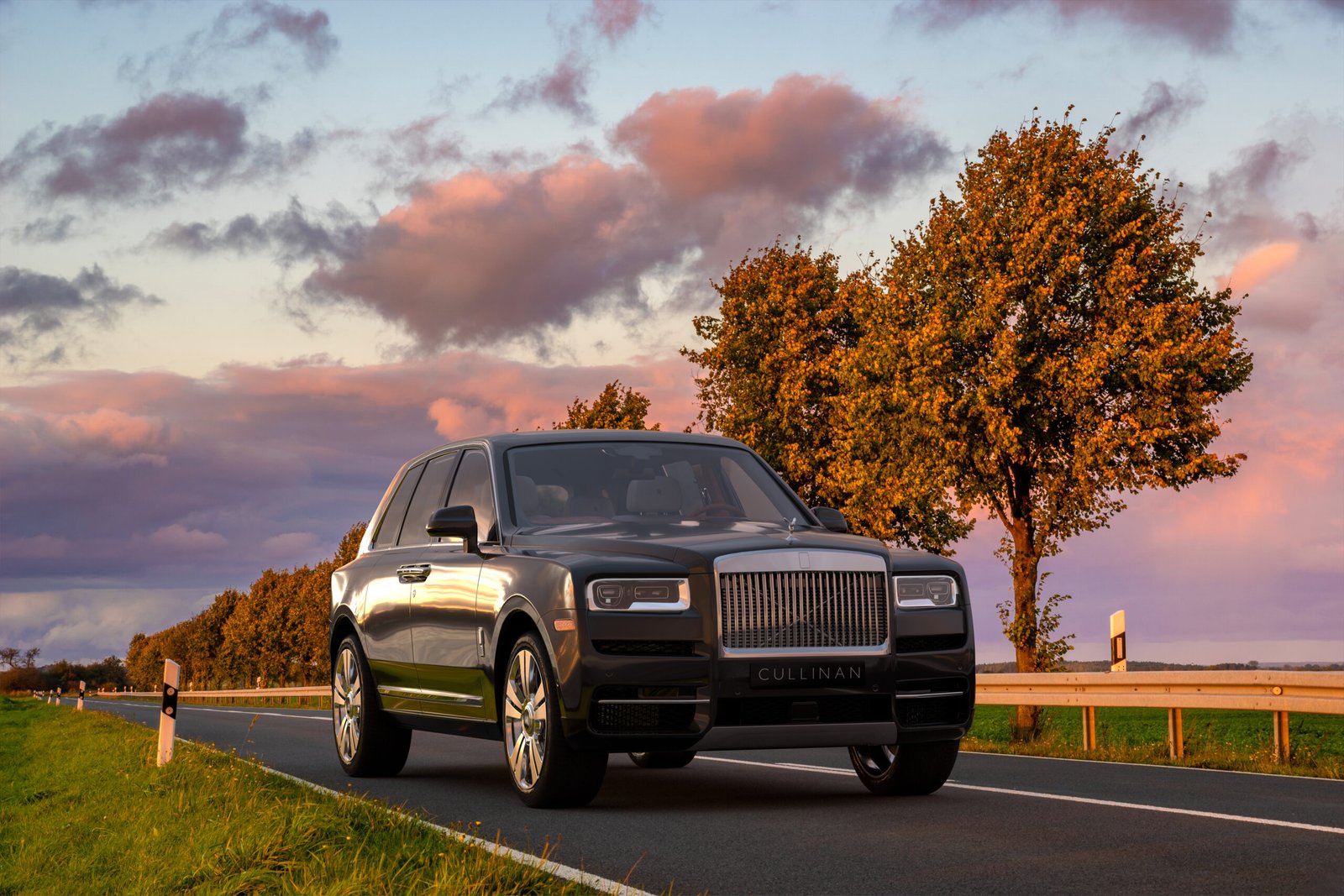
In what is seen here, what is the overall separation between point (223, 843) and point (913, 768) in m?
3.88

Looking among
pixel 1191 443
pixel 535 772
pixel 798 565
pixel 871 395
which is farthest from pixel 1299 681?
pixel 871 395

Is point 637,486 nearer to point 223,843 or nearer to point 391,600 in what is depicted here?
point 391,600

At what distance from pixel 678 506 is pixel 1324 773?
5614mm

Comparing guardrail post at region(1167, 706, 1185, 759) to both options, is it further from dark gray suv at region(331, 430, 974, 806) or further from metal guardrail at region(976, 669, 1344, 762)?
dark gray suv at region(331, 430, 974, 806)

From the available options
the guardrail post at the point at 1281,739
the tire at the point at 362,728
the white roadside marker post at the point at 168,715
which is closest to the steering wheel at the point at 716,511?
the tire at the point at 362,728

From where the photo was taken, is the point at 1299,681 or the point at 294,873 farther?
the point at 1299,681

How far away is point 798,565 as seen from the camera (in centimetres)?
781

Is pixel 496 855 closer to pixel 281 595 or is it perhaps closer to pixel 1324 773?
pixel 1324 773

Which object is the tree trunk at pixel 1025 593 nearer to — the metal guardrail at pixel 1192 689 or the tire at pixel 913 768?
the metal guardrail at pixel 1192 689

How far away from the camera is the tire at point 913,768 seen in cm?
863

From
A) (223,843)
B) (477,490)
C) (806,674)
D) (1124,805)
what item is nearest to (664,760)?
(477,490)

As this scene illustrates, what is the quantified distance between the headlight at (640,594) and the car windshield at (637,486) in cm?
114

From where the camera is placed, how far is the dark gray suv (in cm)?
764

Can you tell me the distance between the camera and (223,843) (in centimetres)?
664
